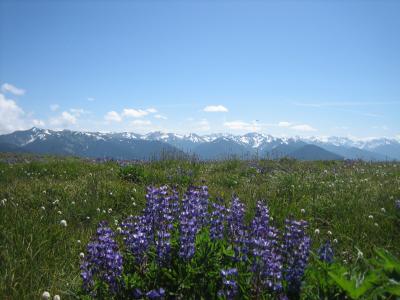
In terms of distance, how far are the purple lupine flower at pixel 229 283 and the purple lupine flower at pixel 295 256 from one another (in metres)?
0.50

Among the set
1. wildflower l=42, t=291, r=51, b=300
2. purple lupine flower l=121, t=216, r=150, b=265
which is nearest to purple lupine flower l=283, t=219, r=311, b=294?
purple lupine flower l=121, t=216, r=150, b=265

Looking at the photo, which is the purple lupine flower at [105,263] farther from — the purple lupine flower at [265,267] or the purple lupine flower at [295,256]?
the purple lupine flower at [295,256]

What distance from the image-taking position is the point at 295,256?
3346mm

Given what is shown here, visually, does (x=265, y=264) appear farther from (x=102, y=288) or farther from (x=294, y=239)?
(x=102, y=288)

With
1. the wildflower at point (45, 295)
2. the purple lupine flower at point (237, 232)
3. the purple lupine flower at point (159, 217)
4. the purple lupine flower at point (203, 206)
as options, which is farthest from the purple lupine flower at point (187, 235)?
the wildflower at point (45, 295)

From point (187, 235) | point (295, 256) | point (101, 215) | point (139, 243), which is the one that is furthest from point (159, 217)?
point (101, 215)

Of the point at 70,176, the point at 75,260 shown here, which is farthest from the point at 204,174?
the point at 75,260

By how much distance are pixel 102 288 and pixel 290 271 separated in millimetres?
1759

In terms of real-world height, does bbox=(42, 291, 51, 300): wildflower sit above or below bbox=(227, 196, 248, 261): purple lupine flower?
below

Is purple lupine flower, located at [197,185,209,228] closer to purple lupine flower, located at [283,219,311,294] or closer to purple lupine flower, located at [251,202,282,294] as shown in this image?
purple lupine flower, located at [251,202,282,294]

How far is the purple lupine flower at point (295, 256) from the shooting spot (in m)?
3.17

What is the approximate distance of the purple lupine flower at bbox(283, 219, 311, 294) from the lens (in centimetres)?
317

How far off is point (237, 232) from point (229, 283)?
93 centimetres

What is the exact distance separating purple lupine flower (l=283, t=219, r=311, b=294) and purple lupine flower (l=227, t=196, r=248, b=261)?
1.40ft
